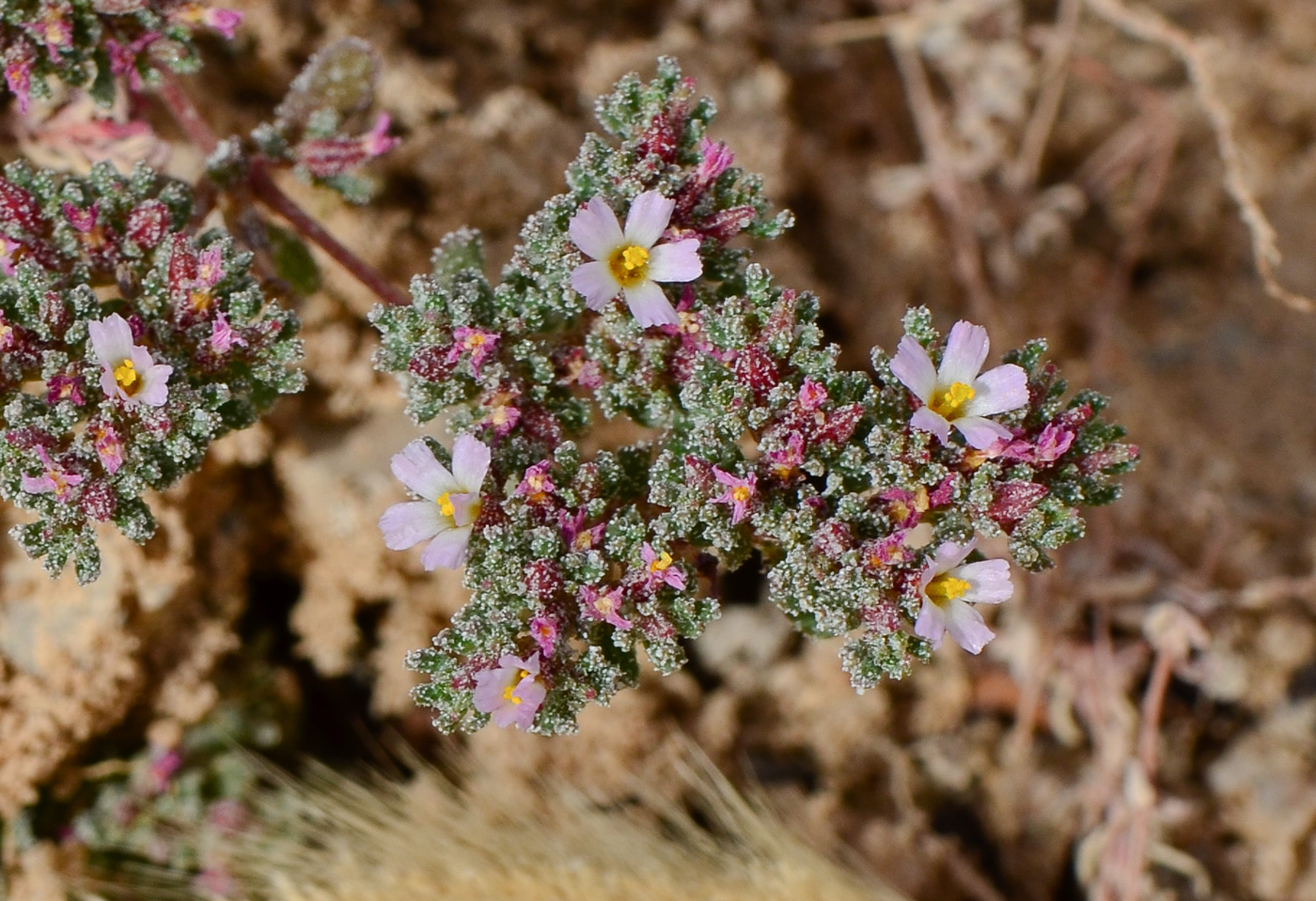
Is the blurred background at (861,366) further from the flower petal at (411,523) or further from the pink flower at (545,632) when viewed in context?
the pink flower at (545,632)

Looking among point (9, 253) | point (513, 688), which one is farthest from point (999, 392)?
point (9, 253)

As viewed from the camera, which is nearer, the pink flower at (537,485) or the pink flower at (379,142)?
the pink flower at (537,485)

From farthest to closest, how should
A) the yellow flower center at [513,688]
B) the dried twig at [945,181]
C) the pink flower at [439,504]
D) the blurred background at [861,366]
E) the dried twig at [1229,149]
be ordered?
the dried twig at [945,181]
the blurred background at [861,366]
the dried twig at [1229,149]
the pink flower at [439,504]
the yellow flower center at [513,688]

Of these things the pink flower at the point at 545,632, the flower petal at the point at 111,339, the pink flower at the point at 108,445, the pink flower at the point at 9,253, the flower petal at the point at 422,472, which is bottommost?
the pink flower at the point at 108,445

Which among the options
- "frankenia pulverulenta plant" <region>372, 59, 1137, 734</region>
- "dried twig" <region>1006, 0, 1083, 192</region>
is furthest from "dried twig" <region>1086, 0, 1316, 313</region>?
"frankenia pulverulenta plant" <region>372, 59, 1137, 734</region>

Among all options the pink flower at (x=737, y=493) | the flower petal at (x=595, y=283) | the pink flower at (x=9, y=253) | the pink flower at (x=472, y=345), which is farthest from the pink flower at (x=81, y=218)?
the pink flower at (x=737, y=493)

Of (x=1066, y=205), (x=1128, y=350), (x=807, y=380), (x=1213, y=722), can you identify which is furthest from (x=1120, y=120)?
(x=807, y=380)

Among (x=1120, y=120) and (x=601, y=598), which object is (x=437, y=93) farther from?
(x=1120, y=120)
